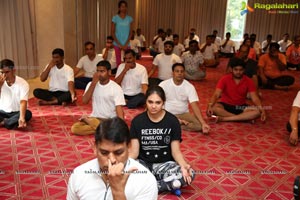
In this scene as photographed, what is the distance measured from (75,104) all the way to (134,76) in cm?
102

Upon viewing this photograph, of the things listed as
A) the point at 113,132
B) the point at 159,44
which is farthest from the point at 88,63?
the point at 159,44

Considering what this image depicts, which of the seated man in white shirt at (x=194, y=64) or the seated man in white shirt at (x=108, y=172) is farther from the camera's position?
the seated man in white shirt at (x=194, y=64)

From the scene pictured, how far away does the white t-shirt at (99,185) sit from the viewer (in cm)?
137

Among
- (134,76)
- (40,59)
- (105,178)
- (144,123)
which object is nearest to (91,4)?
(40,59)

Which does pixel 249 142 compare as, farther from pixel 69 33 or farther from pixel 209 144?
pixel 69 33

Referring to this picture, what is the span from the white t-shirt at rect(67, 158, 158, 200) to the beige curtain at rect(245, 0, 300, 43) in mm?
13200

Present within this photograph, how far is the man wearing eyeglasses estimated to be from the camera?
3.75m

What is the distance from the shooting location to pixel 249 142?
3.80m

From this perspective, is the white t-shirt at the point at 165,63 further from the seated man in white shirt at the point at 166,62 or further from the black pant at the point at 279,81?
the black pant at the point at 279,81

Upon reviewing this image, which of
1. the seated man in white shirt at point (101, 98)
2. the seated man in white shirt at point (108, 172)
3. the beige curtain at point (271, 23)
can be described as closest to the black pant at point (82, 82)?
the seated man in white shirt at point (101, 98)

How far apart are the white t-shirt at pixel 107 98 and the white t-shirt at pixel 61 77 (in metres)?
1.35

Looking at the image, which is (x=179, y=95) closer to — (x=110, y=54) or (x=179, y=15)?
(x=110, y=54)

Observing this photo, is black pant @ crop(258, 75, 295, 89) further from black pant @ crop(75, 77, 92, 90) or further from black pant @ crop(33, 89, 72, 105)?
black pant @ crop(33, 89, 72, 105)

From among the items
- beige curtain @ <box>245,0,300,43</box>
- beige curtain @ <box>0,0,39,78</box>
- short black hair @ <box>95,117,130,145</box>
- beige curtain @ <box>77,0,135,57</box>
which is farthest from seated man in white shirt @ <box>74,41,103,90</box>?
beige curtain @ <box>245,0,300,43</box>
